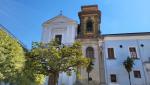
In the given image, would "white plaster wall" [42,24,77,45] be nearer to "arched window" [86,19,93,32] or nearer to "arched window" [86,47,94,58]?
"arched window" [86,19,93,32]

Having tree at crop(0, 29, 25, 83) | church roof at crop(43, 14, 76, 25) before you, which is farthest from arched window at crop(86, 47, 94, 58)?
tree at crop(0, 29, 25, 83)

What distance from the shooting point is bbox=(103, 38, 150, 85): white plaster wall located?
2672 cm

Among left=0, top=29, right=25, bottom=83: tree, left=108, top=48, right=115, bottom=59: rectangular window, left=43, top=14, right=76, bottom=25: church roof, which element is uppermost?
left=43, top=14, right=76, bottom=25: church roof

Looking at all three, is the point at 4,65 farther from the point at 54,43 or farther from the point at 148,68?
the point at 148,68

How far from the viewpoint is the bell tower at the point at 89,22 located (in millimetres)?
31062

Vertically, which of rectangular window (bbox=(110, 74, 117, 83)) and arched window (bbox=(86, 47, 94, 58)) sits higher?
arched window (bbox=(86, 47, 94, 58))

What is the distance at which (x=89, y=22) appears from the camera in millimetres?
32219

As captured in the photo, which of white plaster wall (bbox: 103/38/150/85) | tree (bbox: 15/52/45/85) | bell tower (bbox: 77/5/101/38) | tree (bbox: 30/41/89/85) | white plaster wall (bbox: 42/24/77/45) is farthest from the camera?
bell tower (bbox: 77/5/101/38)

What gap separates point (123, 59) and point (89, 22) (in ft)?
26.4

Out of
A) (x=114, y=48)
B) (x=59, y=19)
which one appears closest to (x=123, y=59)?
(x=114, y=48)

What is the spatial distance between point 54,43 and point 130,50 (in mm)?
11248

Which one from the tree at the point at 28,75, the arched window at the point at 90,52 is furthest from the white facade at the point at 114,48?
the tree at the point at 28,75

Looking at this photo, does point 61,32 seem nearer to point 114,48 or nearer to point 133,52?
point 114,48

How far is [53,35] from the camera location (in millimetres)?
31625
